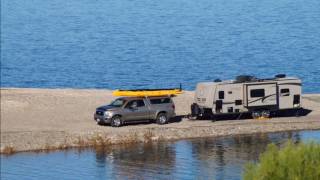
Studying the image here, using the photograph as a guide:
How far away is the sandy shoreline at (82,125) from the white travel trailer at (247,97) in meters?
0.70

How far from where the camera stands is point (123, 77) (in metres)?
65.1

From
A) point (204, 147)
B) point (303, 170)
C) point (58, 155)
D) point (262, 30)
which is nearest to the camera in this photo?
point (303, 170)

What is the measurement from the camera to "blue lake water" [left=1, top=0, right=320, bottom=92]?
5300cm

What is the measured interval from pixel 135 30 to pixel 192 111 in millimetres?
37628

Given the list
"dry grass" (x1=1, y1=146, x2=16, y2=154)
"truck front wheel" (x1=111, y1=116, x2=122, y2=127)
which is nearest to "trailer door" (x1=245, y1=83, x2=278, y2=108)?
"truck front wheel" (x1=111, y1=116, x2=122, y2=127)

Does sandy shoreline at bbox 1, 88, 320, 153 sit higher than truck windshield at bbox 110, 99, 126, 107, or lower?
lower

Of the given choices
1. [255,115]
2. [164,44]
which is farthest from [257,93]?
[164,44]

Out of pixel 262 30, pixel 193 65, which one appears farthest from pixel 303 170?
pixel 262 30

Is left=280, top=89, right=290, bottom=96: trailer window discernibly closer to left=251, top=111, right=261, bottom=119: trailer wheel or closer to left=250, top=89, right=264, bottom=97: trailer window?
left=250, top=89, right=264, bottom=97: trailer window

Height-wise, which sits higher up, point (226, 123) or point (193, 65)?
point (193, 65)

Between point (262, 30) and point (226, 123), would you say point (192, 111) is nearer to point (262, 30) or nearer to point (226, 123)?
point (226, 123)

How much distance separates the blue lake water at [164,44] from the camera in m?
53.0

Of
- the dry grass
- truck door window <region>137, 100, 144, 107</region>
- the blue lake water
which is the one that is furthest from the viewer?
the blue lake water

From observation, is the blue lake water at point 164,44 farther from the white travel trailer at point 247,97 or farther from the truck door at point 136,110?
the truck door at point 136,110
